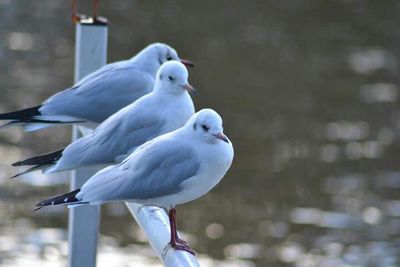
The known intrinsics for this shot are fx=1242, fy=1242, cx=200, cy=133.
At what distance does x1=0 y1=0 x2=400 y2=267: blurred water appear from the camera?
6.00m

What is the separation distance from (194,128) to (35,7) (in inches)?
317

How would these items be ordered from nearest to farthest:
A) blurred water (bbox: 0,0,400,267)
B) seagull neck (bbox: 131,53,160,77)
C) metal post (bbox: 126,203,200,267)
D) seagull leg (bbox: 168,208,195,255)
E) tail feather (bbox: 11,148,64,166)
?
metal post (bbox: 126,203,200,267) → seagull leg (bbox: 168,208,195,255) → tail feather (bbox: 11,148,64,166) → seagull neck (bbox: 131,53,160,77) → blurred water (bbox: 0,0,400,267)

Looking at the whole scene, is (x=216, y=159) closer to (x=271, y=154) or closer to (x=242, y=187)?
(x=242, y=187)

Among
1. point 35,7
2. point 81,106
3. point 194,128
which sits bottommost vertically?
point 35,7

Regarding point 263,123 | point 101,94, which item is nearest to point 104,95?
point 101,94

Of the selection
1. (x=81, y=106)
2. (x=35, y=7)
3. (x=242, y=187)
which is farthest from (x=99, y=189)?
(x=35, y=7)

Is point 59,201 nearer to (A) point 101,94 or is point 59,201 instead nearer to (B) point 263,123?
(A) point 101,94

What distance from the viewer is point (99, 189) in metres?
2.79

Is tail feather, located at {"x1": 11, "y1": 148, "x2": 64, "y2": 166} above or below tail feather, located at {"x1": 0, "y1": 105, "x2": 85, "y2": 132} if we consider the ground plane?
above

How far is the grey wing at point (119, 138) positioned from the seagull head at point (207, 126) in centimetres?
45

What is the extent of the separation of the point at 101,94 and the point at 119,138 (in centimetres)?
51

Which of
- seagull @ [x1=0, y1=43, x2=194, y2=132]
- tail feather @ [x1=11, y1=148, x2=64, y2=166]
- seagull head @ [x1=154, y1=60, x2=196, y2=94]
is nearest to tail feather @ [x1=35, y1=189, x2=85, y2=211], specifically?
tail feather @ [x1=11, y1=148, x2=64, y2=166]

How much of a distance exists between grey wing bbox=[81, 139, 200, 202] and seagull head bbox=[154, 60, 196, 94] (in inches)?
13.8

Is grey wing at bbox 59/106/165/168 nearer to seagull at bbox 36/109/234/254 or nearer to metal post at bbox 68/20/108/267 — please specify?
metal post at bbox 68/20/108/267
